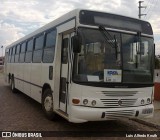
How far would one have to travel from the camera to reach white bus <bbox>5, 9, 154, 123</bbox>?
294 inches

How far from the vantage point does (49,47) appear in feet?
32.5

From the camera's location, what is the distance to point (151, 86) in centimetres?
835

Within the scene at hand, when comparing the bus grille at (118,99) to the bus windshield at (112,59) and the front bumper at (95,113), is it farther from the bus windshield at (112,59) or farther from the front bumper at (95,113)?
the bus windshield at (112,59)

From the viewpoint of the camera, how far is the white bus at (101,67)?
24.5 ft

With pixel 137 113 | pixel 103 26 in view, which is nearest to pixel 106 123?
pixel 137 113

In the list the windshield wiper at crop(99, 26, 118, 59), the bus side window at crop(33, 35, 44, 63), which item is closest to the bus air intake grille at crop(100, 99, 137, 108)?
the windshield wiper at crop(99, 26, 118, 59)

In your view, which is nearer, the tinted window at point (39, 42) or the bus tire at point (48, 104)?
the bus tire at point (48, 104)

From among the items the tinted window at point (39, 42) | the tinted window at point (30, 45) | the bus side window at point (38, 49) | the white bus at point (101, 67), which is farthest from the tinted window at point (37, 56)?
the white bus at point (101, 67)

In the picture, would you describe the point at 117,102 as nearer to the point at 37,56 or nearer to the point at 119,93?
the point at 119,93

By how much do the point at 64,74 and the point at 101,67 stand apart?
1.30 m

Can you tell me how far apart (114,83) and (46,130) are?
7.32 ft

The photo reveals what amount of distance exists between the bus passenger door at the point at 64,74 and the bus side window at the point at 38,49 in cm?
231

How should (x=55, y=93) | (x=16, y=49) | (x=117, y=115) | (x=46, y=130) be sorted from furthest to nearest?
1. (x=16, y=49)
2. (x=55, y=93)
3. (x=46, y=130)
4. (x=117, y=115)

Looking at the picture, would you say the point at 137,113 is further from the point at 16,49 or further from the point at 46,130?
the point at 16,49
